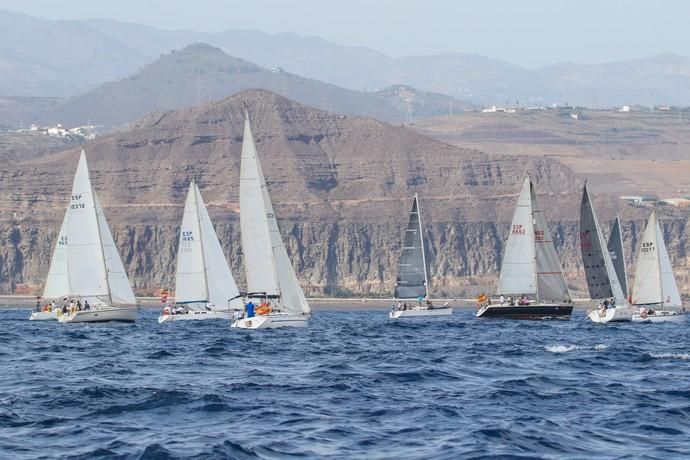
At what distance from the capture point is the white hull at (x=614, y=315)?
81.9 metres

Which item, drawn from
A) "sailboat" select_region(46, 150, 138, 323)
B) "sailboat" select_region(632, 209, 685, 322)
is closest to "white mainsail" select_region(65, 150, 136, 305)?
"sailboat" select_region(46, 150, 138, 323)

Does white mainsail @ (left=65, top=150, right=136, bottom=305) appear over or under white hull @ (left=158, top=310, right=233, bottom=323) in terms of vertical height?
over

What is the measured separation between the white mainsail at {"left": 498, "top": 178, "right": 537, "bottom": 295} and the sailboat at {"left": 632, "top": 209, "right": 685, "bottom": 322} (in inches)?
207

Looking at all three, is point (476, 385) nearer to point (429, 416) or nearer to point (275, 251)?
point (429, 416)

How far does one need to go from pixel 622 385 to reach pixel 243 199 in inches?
1170

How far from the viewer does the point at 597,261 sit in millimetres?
84438

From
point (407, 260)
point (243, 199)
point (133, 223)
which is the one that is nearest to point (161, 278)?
point (133, 223)

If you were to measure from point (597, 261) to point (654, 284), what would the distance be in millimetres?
3188

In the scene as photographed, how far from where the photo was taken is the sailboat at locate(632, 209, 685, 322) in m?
81.6

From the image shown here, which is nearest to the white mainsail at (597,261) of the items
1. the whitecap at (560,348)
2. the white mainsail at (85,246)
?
the white mainsail at (85,246)

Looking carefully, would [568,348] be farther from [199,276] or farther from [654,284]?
[199,276]

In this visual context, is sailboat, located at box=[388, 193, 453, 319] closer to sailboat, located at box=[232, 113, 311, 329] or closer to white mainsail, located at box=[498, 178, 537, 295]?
white mainsail, located at box=[498, 178, 537, 295]

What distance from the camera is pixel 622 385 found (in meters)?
39.0

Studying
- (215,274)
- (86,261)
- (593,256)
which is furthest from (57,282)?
(593,256)
